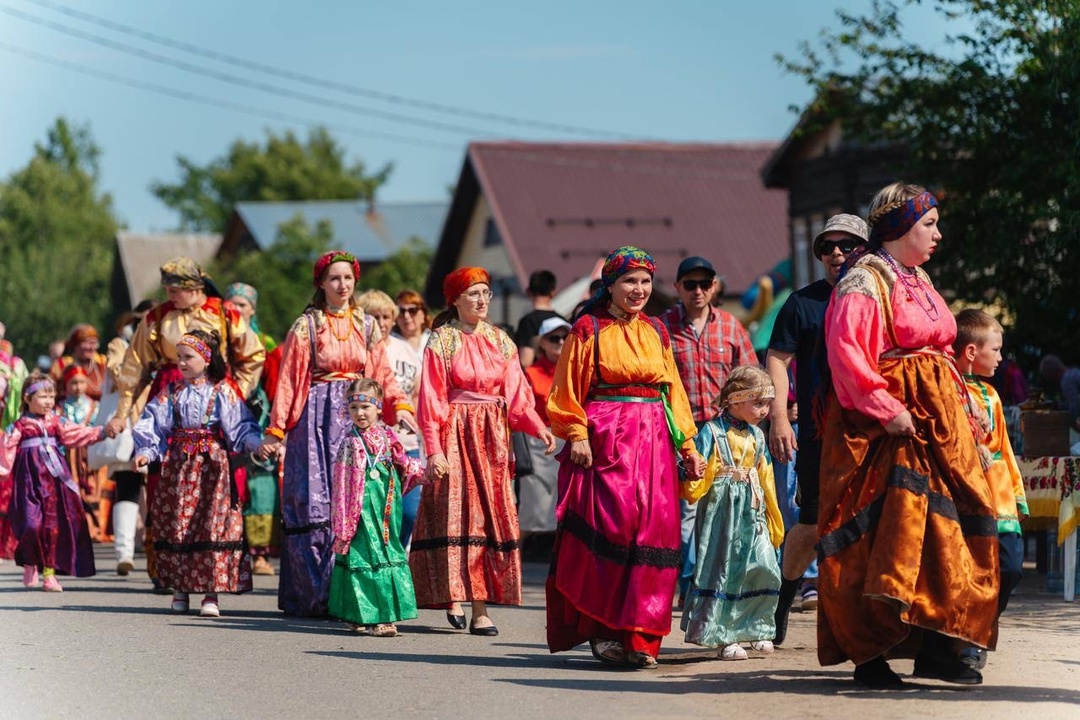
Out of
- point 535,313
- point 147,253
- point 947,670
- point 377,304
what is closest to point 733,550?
point 947,670

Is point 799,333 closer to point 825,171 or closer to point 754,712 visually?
point 754,712

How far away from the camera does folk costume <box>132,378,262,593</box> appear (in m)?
11.4

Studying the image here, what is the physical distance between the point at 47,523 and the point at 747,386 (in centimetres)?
591

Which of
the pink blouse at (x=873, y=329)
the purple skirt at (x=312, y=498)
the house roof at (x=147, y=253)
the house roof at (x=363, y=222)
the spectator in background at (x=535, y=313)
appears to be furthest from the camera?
the house roof at (x=147, y=253)

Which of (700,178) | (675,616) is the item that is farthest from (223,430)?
(700,178)

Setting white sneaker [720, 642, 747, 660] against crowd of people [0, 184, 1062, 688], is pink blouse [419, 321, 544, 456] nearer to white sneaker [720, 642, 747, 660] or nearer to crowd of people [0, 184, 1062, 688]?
crowd of people [0, 184, 1062, 688]

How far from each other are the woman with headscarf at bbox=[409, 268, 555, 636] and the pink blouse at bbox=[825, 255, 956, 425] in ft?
9.80

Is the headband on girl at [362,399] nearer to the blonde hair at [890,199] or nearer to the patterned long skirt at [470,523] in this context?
the patterned long skirt at [470,523]

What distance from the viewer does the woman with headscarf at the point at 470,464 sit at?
1043 cm

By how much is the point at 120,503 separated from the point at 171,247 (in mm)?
77005

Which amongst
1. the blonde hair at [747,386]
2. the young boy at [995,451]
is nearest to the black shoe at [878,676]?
the young boy at [995,451]

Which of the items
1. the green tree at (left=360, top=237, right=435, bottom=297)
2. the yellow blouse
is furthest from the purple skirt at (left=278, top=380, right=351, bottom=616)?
the green tree at (left=360, top=237, right=435, bottom=297)

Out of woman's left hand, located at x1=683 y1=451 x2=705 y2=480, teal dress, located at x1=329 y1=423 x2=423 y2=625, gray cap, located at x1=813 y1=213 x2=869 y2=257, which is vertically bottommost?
teal dress, located at x1=329 y1=423 x2=423 y2=625

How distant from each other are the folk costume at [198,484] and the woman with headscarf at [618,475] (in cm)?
298
